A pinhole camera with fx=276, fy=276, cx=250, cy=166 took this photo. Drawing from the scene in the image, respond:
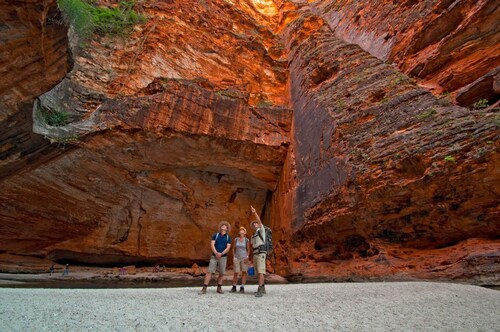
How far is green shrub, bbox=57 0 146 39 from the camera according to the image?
14805mm

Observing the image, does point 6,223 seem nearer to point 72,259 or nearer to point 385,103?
point 72,259

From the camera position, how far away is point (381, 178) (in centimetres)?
823

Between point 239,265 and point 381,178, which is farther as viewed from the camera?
point 381,178

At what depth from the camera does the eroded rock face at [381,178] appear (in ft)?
22.5

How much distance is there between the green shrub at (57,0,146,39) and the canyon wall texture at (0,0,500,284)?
1.85 ft

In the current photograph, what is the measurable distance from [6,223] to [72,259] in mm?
3888

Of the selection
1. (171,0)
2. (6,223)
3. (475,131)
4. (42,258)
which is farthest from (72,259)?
(475,131)

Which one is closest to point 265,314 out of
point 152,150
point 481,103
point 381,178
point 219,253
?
point 219,253

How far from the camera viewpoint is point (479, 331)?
2.94 m

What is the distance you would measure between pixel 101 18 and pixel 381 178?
17.3 meters

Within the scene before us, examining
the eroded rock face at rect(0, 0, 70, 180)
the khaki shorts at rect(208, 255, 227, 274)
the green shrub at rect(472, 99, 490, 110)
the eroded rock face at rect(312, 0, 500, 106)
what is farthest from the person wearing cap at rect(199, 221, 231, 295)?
the eroded rock face at rect(312, 0, 500, 106)

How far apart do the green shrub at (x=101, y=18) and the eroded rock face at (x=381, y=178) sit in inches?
466

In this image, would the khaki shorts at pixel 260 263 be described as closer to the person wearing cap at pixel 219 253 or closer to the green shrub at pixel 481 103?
the person wearing cap at pixel 219 253

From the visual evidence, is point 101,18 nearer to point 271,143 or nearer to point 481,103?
point 271,143
